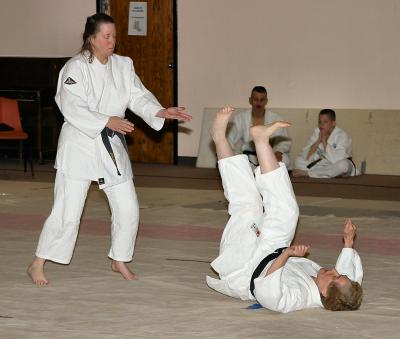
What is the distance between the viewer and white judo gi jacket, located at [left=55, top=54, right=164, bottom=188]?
560 cm

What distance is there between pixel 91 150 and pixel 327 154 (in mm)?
6264

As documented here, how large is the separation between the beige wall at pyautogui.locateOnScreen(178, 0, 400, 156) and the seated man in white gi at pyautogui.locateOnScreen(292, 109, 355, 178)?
2.13ft

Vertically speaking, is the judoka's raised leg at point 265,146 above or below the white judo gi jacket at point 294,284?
above

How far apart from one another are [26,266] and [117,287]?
2.70ft

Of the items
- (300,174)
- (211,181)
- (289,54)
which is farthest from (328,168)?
(289,54)

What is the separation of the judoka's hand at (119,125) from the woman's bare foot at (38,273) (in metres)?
0.82

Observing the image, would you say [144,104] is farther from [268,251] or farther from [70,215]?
[268,251]

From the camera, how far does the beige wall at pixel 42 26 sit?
13695mm

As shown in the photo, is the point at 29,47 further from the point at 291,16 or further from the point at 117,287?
the point at 117,287

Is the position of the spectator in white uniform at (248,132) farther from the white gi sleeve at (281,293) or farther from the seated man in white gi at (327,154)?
the white gi sleeve at (281,293)

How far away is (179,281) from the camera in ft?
18.8

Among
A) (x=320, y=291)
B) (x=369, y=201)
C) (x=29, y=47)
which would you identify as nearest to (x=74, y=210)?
(x=320, y=291)

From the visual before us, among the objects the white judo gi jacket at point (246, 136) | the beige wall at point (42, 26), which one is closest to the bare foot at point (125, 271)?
the white judo gi jacket at point (246, 136)

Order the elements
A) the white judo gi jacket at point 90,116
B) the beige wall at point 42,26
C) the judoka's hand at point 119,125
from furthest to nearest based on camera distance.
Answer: the beige wall at point 42,26, the white judo gi jacket at point 90,116, the judoka's hand at point 119,125
